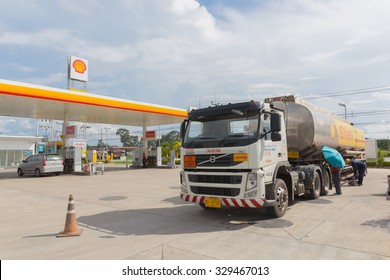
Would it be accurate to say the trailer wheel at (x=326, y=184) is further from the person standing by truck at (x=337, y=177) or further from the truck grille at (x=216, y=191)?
the truck grille at (x=216, y=191)

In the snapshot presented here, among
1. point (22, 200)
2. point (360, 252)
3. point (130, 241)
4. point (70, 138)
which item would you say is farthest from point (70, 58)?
point (360, 252)

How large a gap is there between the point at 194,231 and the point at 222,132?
2.32 metres

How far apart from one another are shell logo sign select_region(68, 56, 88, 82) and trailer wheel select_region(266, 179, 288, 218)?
77.8 feet

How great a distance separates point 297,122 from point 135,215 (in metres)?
5.75

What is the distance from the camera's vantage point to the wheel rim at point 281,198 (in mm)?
6867

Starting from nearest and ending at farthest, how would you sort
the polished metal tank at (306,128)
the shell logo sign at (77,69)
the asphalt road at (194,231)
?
1. the asphalt road at (194,231)
2. the polished metal tank at (306,128)
3. the shell logo sign at (77,69)

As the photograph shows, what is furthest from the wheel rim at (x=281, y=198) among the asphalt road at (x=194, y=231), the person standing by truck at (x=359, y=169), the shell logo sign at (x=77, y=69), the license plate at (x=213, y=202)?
the shell logo sign at (x=77, y=69)

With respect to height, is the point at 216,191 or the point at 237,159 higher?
the point at 237,159

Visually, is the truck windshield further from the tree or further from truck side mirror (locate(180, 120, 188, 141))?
the tree

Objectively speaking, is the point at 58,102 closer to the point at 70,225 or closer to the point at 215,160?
the point at 70,225

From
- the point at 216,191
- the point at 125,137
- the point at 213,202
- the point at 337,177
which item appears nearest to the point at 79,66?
the point at 337,177

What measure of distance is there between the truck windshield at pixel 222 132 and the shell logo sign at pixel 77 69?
22103 millimetres

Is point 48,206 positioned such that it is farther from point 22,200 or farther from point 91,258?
point 91,258

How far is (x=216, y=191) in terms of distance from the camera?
6.45 meters
